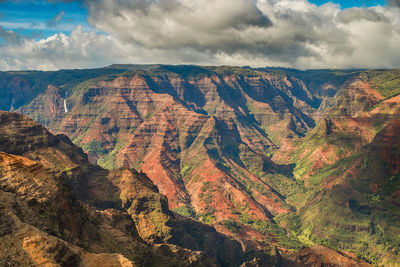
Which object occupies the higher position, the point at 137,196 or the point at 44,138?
the point at 44,138

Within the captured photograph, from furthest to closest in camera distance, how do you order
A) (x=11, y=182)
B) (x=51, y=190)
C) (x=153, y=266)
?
(x=153, y=266) → (x=51, y=190) → (x=11, y=182)

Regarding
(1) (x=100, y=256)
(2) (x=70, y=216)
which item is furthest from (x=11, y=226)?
(2) (x=70, y=216)

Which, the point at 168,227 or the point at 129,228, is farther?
the point at 168,227

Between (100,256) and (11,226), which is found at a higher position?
(11,226)

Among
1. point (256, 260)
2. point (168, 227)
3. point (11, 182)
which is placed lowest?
point (256, 260)

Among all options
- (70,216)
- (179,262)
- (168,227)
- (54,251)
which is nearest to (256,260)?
(168,227)

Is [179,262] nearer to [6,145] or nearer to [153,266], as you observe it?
[153,266]

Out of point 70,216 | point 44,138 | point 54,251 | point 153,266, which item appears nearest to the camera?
point 54,251

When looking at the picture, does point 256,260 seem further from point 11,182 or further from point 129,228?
point 11,182

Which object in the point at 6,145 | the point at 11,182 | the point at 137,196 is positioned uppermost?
the point at 11,182
